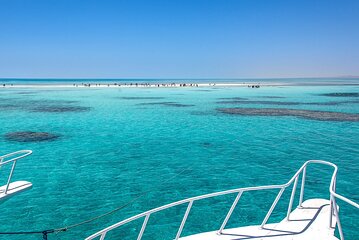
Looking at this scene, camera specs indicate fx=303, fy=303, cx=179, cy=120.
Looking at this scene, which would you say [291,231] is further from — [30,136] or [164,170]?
[30,136]

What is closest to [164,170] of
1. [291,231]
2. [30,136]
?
[291,231]

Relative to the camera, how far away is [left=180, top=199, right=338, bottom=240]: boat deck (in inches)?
271

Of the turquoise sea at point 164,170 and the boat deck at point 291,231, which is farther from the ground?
the boat deck at point 291,231

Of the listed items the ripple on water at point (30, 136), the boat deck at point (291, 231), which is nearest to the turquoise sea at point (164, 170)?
the ripple on water at point (30, 136)

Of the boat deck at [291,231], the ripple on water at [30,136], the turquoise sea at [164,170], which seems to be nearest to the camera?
the boat deck at [291,231]

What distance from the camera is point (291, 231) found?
712cm

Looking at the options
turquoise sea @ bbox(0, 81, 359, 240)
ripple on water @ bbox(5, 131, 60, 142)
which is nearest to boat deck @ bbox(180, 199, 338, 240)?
turquoise sea @ bbox(0, 81, 359, 240)

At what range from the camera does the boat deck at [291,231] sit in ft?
22.6

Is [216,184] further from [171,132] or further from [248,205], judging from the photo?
[171,132]

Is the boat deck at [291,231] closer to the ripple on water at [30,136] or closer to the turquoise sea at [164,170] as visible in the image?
the turquoise sea at [164,170]

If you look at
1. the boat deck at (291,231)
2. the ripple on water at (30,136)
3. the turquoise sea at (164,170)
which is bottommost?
the turquoise sea at (164,170)

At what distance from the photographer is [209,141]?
2511 cm

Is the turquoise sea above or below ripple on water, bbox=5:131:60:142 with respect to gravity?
below

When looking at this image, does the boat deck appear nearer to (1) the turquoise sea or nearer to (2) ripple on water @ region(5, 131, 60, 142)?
(1) the turquoise sea
